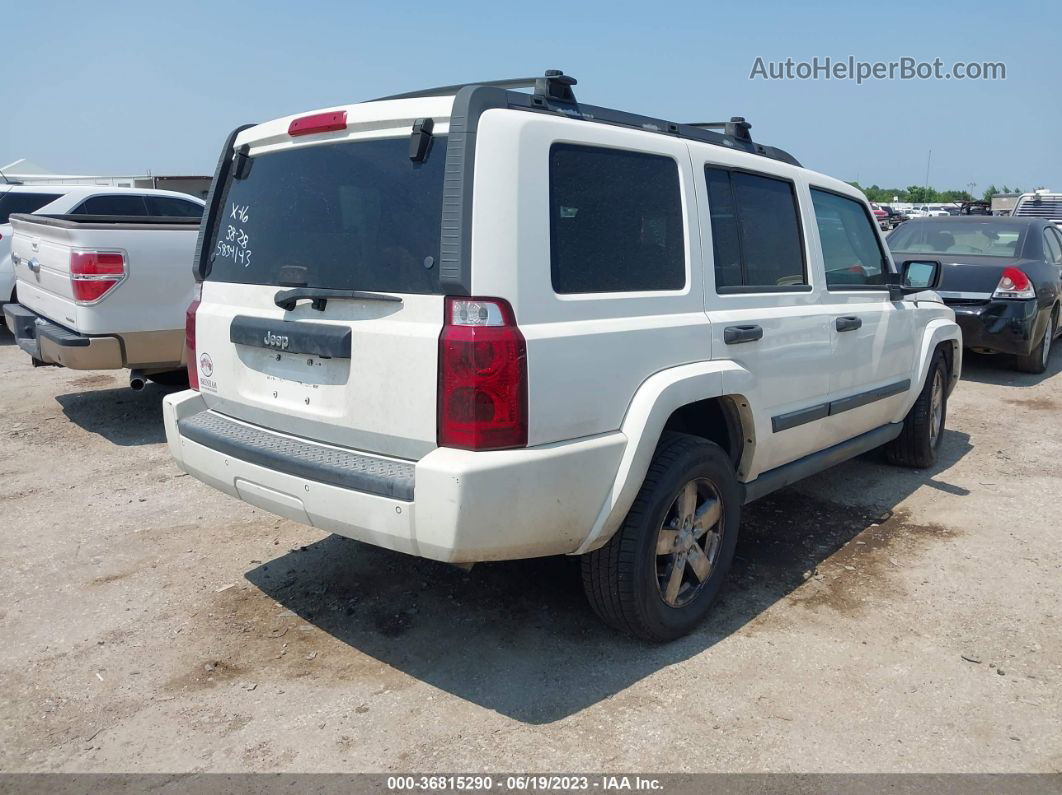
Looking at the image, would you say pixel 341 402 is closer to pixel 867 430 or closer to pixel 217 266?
pixel 217 266

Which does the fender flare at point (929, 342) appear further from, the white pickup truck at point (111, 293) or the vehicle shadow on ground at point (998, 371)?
the white pickup truck at point (111, 293)

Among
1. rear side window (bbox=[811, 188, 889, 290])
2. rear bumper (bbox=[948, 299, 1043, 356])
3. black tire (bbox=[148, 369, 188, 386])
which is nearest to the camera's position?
rear side window (bbox=[811, 188, 889, 290])

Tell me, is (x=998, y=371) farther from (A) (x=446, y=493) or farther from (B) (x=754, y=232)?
(A) (x=446, y=493)

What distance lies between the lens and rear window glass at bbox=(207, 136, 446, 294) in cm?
290

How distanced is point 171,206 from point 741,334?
31.0 ft

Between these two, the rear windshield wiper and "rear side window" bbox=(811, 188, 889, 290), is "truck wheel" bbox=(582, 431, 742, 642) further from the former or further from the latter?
"rear side window" bbox=(811, 188, 889, 290)

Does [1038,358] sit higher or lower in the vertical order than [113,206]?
lower

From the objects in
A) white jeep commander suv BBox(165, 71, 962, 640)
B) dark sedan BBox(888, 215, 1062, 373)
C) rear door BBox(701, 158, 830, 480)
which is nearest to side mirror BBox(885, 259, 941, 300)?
rear door BBox(701, 158, 830, 480)

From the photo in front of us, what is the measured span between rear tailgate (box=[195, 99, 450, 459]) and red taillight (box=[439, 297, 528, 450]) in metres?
0.07

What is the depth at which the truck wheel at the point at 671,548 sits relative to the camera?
326 centimetres

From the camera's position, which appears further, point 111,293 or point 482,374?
point 111,293

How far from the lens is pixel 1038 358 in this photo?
9.48 m

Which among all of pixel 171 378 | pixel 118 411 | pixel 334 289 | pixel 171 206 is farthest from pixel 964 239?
pixel 171 206

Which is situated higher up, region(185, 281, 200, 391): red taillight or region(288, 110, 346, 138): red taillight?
region(288, 110, 346, 138): red taillight
